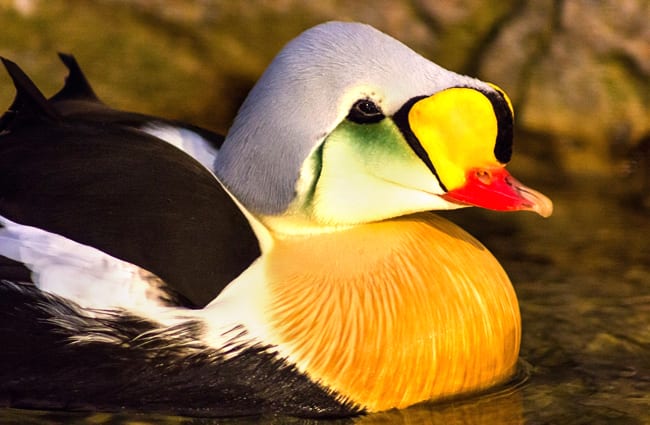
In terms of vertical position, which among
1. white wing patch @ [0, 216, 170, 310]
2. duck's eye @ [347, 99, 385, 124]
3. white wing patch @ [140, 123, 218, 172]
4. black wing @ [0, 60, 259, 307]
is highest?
duck's eye @ [347, 99, 385, 124]

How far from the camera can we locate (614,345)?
3.80m

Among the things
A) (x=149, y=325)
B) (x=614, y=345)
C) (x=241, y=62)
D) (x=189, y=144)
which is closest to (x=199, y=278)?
(x=149, y=325)

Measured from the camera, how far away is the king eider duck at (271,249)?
123 inches

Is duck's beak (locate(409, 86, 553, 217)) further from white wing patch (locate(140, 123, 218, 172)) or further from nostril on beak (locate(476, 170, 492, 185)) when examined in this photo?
white wing patch (locate(140, 123, 218, 172))

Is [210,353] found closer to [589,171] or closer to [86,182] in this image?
[86,182]

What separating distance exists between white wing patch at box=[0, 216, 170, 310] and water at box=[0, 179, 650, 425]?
0.98ft

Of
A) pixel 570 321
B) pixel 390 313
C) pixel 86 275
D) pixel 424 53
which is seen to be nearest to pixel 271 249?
pixel 390 313

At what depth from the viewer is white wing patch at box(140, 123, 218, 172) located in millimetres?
3594

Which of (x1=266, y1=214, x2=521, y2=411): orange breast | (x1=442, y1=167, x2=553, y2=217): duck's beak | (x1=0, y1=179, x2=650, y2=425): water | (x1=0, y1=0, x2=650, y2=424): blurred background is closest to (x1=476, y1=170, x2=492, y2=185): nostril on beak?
(x1=442, y1=167, x2=553, y2=217): duck's beak

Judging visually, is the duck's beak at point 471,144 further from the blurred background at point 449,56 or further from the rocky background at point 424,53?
the rocky background at point 424,53

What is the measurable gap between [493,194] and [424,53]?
2229 millimetres

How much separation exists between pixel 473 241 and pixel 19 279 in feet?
3.87

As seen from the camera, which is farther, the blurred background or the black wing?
the blurred background

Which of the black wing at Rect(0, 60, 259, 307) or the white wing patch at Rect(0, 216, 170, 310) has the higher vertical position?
the black wing at Rect(0, 60, 259, 307)
